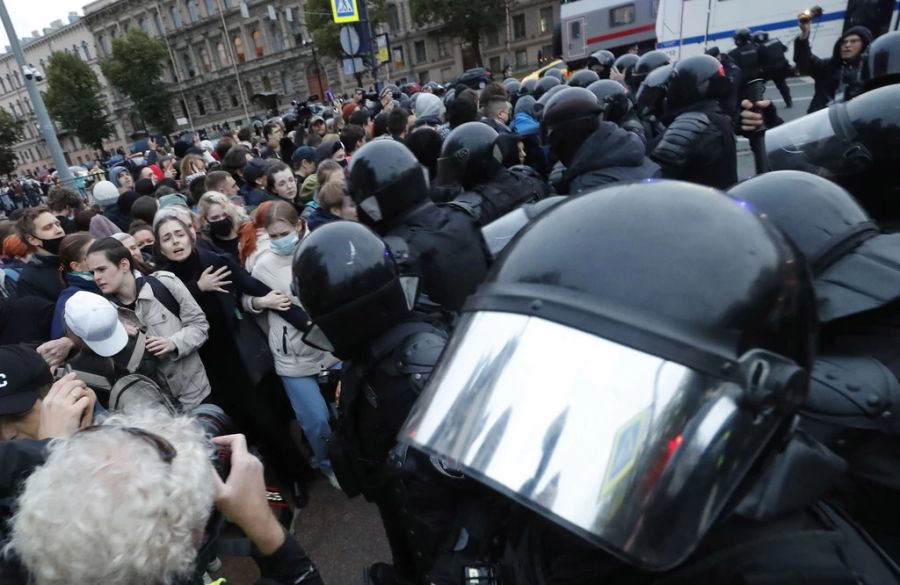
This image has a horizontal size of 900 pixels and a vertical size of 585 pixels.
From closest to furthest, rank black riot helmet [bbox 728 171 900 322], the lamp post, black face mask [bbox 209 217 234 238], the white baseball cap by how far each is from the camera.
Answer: black riot helmet [bbox 728 171 900 322] → the white baseball cap → black face mask [bbox 209 217 234 238] → the lamp post

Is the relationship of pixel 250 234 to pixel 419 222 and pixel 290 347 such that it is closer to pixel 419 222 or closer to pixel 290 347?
pixel 290 347

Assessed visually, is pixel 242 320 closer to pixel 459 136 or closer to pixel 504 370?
pixel 459 136

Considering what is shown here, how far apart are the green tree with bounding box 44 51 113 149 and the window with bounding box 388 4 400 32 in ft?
86.7

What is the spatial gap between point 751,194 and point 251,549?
4.92 feet

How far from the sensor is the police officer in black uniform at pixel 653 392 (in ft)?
2.48

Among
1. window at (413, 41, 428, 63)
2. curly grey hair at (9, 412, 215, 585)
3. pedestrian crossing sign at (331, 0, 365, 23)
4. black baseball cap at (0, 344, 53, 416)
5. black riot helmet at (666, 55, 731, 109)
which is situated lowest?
black baseball cap at (0, 344, 53, 416)

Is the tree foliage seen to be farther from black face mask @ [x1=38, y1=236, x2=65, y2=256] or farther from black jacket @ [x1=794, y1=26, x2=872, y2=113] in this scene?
black face mask @ [x1=38, y1=236, x2=65, y2=256]

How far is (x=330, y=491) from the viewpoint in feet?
11.3

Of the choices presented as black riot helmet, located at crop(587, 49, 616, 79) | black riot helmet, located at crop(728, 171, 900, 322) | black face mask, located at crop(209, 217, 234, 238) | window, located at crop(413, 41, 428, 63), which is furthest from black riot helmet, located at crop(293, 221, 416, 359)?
window, located at crop(413, 41, 428, 63)

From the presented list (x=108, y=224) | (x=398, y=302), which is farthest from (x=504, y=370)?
(x=108, y=224)

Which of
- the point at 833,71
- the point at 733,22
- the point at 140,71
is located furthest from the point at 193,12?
the point at 833,71

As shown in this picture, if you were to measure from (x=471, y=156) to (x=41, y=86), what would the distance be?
78672 millimetres

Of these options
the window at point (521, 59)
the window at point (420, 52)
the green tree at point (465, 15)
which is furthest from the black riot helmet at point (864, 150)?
the window at point (420, 52)

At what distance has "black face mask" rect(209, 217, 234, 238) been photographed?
360 centimetres
